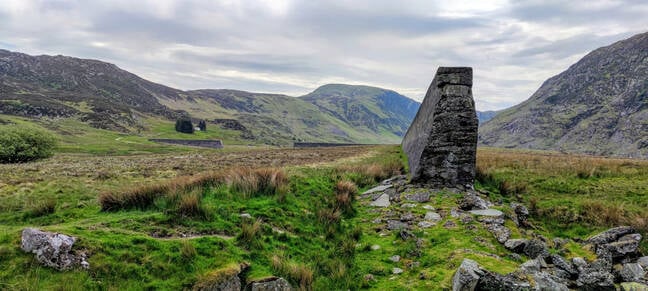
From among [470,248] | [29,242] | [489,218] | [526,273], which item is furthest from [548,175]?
[29,242]

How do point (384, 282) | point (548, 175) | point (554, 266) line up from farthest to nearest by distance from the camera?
point (548, 175), point (384, 282), point (554, 266)

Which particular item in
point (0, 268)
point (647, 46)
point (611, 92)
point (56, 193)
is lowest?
point (56, 193)

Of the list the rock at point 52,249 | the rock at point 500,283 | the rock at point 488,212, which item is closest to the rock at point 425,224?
the rock at point 488,212

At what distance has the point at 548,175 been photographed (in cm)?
1362

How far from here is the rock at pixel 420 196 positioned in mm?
10831

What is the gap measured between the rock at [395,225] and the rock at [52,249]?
6931 mm

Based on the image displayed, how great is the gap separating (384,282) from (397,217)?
3.49 m

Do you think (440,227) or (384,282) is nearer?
(384,282)

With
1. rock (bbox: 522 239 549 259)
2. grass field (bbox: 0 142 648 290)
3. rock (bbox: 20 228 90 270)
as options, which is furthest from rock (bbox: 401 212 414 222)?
rock (bbox: 20 228 90 270)

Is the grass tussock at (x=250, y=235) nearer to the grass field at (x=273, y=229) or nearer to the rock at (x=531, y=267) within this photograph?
the grass field at (x=273, y=229)

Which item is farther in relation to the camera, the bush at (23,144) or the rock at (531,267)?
the bush at (23,144)

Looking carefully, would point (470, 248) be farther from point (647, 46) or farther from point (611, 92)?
point (647, 46)

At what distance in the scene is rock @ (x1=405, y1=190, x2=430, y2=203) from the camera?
10.8 meters

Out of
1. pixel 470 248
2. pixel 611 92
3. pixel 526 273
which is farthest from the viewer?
pixel 611 92
